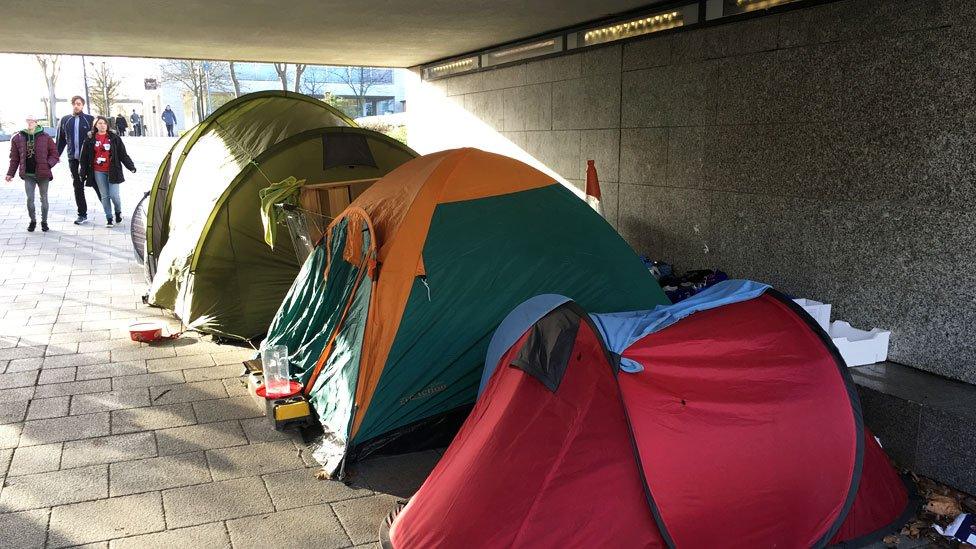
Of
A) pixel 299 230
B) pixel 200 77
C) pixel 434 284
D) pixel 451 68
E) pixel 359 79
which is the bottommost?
pixel 434 284

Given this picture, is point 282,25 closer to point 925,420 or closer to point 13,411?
point 13,411

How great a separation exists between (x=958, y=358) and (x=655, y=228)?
272cm

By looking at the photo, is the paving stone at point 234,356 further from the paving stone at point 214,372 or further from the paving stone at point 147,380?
the paving stone at point 147,380

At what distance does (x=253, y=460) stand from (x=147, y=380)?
1.62m

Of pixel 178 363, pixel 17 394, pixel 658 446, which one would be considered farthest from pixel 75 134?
pixel 658 446

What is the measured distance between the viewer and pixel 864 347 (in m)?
4.21

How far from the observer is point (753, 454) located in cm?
287

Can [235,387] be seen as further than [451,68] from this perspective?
No

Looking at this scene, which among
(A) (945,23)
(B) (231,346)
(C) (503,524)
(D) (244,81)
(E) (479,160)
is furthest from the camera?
(D) (244,81)

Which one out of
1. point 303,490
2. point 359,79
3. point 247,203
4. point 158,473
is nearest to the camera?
point 303,490

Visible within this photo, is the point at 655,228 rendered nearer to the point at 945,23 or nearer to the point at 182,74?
the point at 945,23

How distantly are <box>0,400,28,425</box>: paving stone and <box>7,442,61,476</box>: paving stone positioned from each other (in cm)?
48

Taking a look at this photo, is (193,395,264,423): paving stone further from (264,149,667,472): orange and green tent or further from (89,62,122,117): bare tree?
(89,62,122,117): bare tree

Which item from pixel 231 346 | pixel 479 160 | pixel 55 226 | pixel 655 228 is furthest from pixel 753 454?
pixel 55 226
